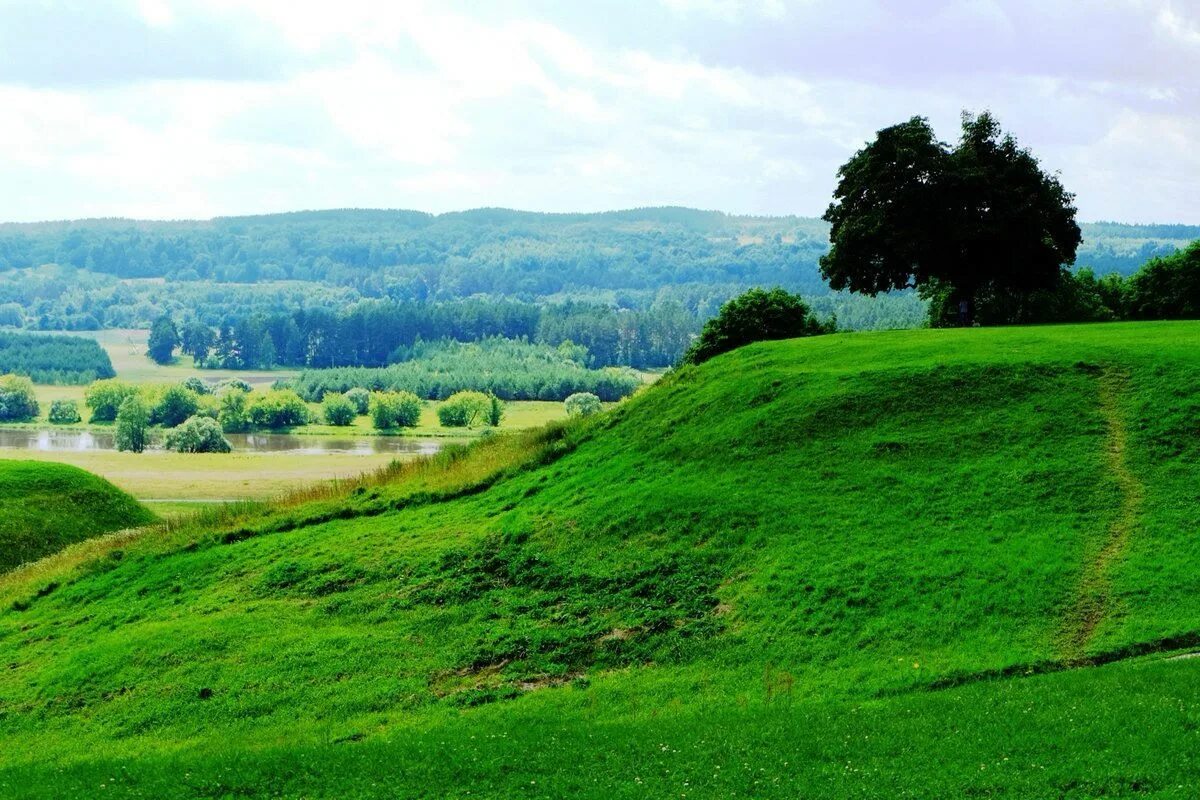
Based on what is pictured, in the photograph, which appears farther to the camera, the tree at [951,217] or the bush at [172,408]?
the bush at [172,408]

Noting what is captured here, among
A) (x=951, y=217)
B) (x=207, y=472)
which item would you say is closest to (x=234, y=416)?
(x=207, y=472)

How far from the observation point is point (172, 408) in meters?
198

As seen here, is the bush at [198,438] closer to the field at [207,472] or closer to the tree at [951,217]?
the field at [207,472]

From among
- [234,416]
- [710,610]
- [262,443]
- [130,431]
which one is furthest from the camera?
[234,416]

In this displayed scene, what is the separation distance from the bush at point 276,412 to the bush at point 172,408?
1052 centimetres

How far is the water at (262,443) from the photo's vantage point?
156 m

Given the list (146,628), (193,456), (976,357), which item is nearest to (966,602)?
(976,357)

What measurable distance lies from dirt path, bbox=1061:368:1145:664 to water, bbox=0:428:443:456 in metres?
122

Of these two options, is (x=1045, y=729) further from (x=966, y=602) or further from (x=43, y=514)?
(x=43, y=514)

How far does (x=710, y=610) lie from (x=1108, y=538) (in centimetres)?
803

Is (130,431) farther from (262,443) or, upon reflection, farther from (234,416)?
(234,416)

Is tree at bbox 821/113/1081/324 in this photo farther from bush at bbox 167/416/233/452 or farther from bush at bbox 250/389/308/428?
bush at bbox 250/389/308/428

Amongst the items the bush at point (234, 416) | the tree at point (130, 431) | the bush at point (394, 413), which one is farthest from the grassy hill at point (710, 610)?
the bush at point (234, 416)

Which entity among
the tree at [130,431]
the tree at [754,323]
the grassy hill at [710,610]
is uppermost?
the tree at [754,323]
